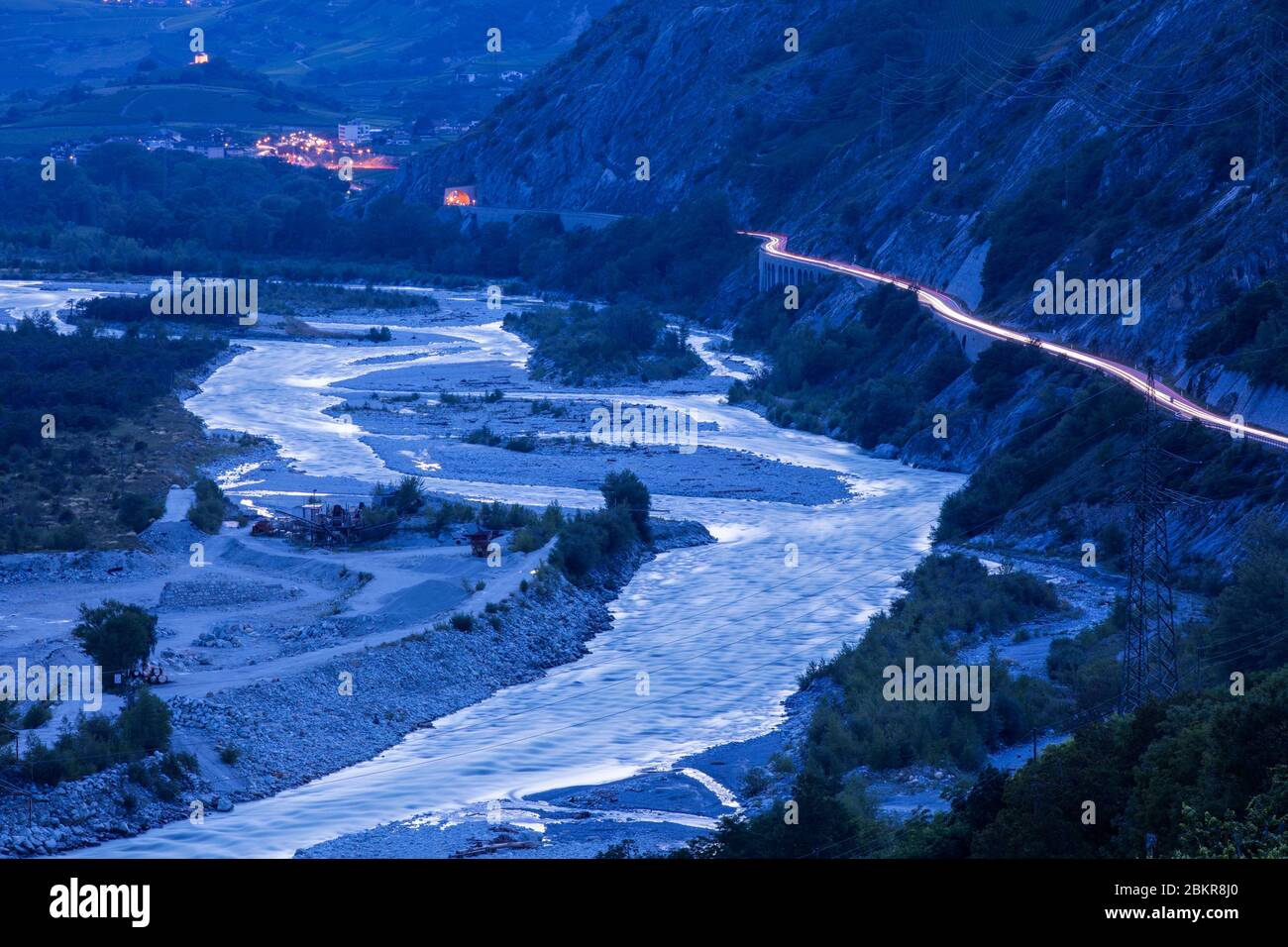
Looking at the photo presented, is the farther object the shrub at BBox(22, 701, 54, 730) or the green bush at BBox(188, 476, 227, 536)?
the green bush at BBox(188, 476, 227, 536)

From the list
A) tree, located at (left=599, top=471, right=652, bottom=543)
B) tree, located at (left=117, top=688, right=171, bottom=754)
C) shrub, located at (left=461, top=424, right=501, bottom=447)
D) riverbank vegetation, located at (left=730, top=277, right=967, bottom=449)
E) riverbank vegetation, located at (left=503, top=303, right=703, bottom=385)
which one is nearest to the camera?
tree, located at (left=117, top=688, right=171, bottom=754)

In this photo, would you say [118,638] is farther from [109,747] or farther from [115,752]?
[115,752]

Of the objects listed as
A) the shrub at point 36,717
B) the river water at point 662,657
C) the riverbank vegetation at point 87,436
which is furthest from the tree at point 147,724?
the riverbank vegetation at point 87,436

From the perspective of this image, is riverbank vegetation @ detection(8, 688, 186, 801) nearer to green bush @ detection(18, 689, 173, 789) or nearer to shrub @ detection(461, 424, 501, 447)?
green bush @ detection(18, 689, 173, 789)

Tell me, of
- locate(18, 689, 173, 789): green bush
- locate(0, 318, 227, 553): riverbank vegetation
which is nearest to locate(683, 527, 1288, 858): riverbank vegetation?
locate(18, 689, 173, 789): green bush

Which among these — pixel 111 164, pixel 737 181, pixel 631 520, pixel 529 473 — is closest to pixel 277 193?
pixel 111 164
